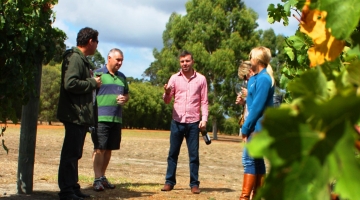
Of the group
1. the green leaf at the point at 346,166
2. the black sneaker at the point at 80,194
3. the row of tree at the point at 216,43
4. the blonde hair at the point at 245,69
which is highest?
the row of tree at the point at 216,43

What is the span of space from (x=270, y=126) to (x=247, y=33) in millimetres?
52264

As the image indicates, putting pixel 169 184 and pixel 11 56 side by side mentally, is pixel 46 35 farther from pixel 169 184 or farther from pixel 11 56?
pixel 169 184

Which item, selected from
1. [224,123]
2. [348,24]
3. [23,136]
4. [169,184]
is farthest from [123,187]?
[224,123]

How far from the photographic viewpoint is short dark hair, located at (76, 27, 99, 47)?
6.74 metres

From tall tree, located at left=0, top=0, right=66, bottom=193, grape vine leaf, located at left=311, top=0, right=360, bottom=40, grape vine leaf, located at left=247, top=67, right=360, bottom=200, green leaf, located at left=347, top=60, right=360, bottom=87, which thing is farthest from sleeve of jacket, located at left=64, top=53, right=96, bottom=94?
grape vine leaf, located at left=247, top=67, right=360, bottom=200

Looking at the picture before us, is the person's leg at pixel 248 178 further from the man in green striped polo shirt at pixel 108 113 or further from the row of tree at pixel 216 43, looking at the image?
the row of tree at pixel 216 43

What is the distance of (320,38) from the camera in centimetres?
110

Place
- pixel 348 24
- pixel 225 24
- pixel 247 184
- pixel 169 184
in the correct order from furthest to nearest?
pixel 225 24, pixel 169 184, pixel 247 184, pixel 348 24

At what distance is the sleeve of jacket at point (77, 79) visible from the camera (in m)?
6.09

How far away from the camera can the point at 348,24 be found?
0.93 metres

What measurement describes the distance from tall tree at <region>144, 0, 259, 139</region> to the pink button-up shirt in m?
41.2

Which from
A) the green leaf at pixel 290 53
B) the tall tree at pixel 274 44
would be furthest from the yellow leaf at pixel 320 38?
the tall tree at pixel 274 44

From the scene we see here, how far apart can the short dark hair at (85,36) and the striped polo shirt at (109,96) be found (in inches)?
44.1

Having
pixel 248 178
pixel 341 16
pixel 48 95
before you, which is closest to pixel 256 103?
pixel 248 178
